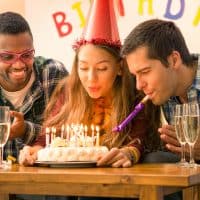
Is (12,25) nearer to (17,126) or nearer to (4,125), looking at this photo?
(17,126)

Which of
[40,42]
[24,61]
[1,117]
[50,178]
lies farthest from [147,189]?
[40,42]

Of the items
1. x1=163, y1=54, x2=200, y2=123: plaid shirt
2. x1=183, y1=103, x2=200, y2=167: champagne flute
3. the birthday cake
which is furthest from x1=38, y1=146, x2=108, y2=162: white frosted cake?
x1=163, y1=54, x2=200, y2=123: plaid shirt

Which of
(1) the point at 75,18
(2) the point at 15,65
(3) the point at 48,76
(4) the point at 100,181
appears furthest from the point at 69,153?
(1) the point at 75,18

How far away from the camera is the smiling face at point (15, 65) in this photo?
2381mm

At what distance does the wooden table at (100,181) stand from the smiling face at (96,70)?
1.80 ft

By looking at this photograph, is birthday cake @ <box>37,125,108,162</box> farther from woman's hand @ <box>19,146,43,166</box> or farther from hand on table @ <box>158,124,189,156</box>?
hand on table @ <box>158,124,189,156</box>

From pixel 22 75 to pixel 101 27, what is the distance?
49cm

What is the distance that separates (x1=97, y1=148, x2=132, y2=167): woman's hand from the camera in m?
1.61

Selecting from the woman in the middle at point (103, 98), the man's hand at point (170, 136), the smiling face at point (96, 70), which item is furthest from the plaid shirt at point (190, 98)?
the man's hand at point (170, 136)

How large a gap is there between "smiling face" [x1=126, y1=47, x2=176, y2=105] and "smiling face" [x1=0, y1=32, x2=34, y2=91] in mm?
598

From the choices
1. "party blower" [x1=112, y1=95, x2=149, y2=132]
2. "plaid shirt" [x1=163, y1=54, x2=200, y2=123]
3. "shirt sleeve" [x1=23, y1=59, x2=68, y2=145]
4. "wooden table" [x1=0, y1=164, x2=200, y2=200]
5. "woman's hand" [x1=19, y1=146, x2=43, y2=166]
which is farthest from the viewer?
"shirt sleeve" [x1=23, y1=59, x2=68, y2=145]

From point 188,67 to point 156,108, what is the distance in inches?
8.0

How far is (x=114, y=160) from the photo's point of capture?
1.62m

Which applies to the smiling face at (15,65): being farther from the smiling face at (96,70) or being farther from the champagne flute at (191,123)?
the champagne flute at (191,123)
